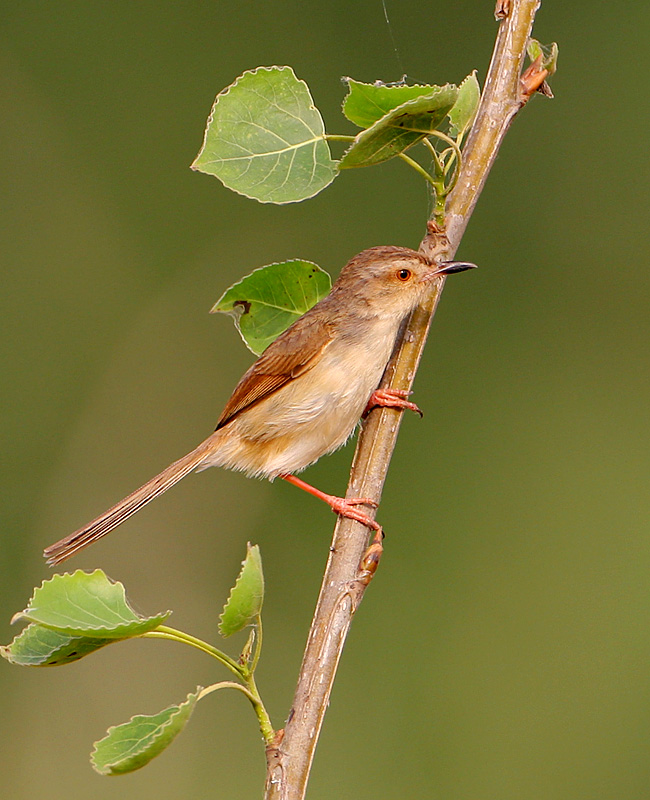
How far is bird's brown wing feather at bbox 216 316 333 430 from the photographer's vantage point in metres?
2.38

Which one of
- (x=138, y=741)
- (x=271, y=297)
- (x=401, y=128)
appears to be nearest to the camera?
(x=138, y=741)

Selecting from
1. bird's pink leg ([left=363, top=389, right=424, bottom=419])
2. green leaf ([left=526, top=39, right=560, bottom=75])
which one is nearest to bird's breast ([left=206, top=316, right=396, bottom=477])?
bird's pink leg ([left=363, top=389, right=424, bottom=419])

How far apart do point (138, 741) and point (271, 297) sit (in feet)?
2.81

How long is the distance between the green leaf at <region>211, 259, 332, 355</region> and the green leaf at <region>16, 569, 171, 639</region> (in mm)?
592

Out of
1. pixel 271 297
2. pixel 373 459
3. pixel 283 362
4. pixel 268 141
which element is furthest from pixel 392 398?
pixel 283 362

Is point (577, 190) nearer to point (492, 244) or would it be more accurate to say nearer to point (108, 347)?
point (492, 244)

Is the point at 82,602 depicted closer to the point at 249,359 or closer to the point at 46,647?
the point at 46,647

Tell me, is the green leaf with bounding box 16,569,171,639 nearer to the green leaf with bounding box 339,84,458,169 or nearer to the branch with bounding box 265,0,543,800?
the branch with bounding box 265,0,543,800

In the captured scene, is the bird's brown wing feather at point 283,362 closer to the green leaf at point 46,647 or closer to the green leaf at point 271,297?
the green leaf at point 271,297

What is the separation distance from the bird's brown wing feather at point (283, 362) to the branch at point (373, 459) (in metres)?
0.57

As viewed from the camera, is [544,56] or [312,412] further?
[312,412]

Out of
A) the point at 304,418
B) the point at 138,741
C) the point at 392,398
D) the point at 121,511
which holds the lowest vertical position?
the point at 138,741

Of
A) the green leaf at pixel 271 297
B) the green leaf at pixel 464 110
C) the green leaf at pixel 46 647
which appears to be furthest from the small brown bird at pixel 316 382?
the green leaf at pixel 46 647

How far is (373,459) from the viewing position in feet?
5.38
